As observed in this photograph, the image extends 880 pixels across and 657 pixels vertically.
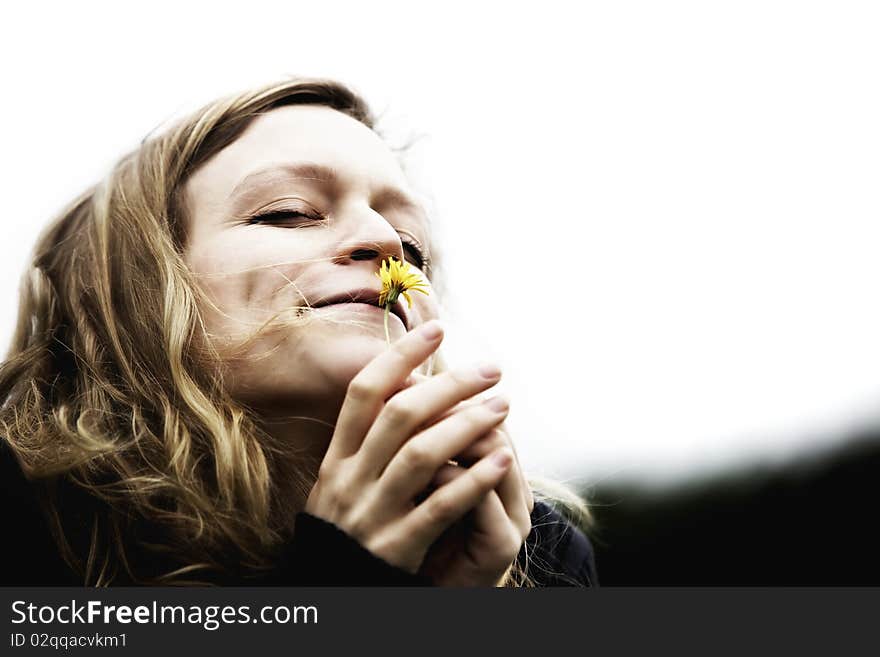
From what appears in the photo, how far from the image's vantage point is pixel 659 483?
6.56 meters

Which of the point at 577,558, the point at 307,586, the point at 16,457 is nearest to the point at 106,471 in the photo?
the point at 16,457

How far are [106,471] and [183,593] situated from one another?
410mm

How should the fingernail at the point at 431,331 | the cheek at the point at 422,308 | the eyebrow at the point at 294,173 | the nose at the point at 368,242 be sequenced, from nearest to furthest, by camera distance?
the fingernail at the point at 431,331, the nose at the point at 368,242, the eyebrow at the point at 294,173, the cheek at the point at 422,308

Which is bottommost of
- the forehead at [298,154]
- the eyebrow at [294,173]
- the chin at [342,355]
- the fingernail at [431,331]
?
the fingernail at [431,331]

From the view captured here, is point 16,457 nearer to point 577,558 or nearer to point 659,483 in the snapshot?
point 577,558

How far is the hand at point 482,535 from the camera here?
1.40m

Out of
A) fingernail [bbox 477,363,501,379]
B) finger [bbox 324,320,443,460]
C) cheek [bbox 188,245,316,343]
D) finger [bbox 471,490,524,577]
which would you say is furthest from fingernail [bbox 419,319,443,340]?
cheek [bbox 188,245,316,343]

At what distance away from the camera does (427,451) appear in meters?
1.27

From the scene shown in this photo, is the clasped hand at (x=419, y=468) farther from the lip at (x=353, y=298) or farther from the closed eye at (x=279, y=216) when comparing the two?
the closed eye at (x=279, y=216)

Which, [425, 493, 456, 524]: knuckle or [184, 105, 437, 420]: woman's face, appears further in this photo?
[184, 105, 437, 420]: woman's face

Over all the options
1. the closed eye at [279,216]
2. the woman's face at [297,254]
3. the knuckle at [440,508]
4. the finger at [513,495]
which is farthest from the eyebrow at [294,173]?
the knuckle at [440,508]

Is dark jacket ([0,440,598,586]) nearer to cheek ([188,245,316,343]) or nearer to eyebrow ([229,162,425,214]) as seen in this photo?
cheek ([188,245,316,343])

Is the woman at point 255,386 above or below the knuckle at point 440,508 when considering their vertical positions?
above

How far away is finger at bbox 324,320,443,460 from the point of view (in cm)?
135
